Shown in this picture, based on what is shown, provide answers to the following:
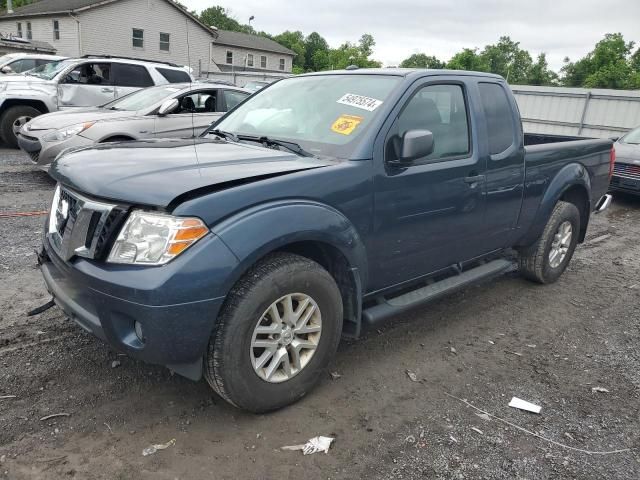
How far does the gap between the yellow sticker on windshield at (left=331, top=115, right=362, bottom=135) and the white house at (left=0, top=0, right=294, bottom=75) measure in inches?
1107

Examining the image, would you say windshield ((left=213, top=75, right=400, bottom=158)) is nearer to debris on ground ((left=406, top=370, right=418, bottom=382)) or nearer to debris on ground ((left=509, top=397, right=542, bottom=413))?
debris on ground ((left=406, top=370, right=418, bottom=382))

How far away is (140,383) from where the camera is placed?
314 centimetres

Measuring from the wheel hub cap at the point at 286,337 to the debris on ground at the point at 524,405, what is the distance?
128 centimetres

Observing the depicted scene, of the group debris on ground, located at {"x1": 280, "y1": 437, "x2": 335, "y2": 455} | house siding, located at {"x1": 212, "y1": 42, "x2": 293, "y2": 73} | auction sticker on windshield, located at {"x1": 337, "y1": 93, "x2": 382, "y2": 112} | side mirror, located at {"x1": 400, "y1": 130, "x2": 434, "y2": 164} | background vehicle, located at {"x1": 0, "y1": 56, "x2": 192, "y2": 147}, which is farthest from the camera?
house siding, located at {"x1": 212, "y1": 42, "x2": 293, "y2": 73}

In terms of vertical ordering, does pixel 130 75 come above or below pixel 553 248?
above

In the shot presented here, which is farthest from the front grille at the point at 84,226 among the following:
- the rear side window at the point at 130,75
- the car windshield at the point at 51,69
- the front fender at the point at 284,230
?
the car windshield at the point at 51,69

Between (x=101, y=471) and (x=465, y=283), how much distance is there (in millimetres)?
2722

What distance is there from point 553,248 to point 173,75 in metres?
9.39

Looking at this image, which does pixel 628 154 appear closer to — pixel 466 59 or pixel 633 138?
pixel 633 138

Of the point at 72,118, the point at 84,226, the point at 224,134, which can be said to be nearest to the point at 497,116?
the point at 224,134

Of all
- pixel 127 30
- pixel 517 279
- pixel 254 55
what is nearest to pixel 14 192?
pixel 517 279

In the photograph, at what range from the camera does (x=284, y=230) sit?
2.68 m

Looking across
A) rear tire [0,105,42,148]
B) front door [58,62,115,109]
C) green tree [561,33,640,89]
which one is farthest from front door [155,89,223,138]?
green tree [561,33,640,89]

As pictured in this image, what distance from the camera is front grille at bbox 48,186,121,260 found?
2.51 m
